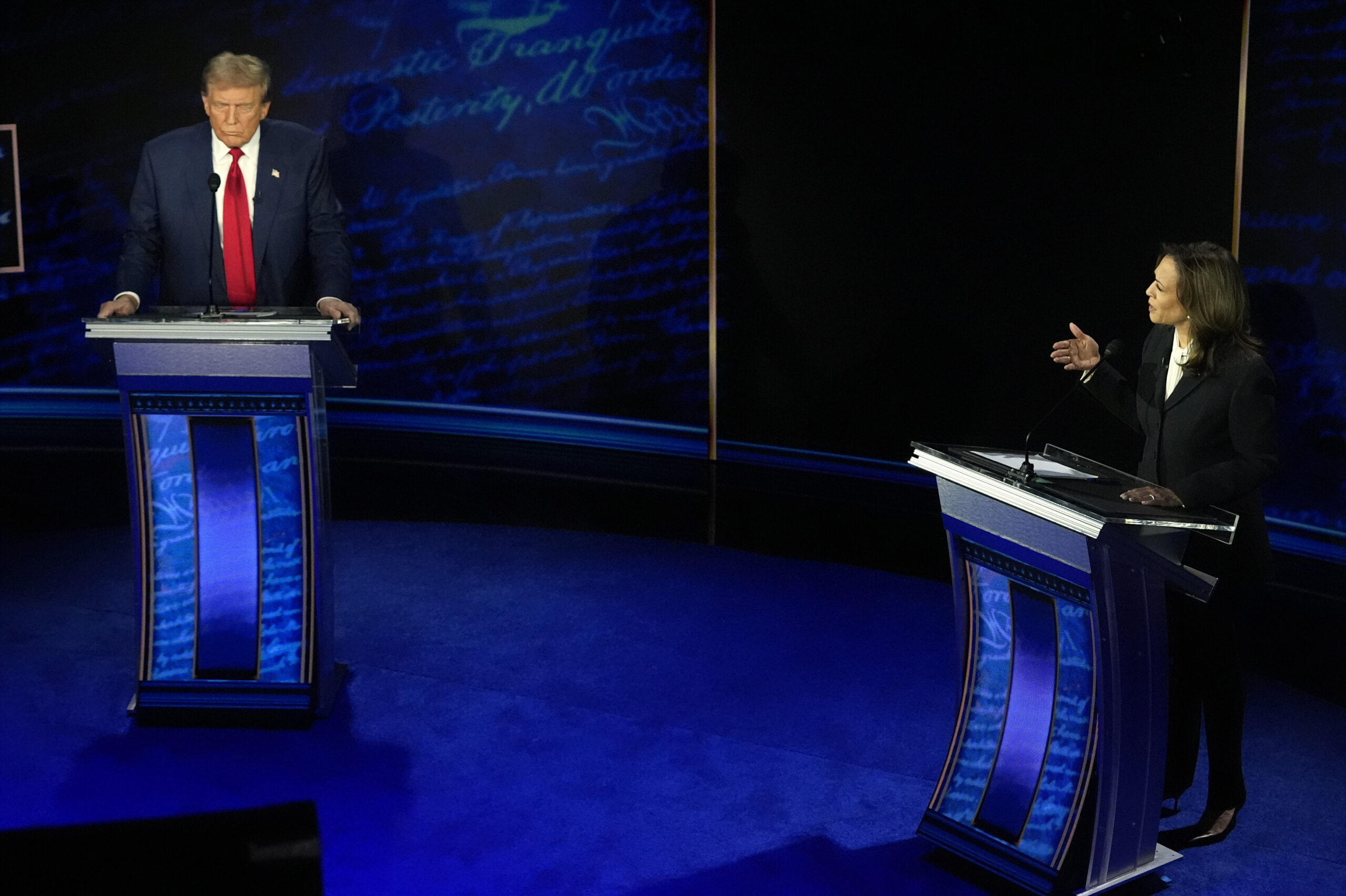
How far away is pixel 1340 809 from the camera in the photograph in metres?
3.20

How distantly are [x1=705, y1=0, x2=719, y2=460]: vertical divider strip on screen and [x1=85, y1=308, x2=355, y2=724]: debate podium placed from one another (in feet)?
7.55

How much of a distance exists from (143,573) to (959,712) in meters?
2.07

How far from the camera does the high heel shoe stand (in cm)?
296

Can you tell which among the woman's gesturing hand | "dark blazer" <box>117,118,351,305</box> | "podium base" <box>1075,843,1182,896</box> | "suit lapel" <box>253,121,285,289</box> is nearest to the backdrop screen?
"dark blazer" <box>117,118,351,305</box>

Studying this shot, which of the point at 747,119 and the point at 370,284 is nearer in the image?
the point at 747,119

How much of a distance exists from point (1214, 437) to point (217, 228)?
2556 millimetres

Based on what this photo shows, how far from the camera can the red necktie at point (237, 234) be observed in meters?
3.63

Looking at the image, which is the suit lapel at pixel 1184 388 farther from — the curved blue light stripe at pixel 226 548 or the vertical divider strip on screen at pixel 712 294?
the vertical divider strip on screen at pixel 712 294

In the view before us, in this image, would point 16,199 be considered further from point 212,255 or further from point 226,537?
point 226,537

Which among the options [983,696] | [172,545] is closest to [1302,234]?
[983,696]

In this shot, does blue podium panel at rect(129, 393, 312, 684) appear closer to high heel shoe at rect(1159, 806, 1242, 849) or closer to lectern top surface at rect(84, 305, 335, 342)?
lectern top surface at rect(84, 305, 335, 342)

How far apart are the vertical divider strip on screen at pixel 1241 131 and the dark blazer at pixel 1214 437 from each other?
1.17m

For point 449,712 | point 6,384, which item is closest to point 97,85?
point 6,384

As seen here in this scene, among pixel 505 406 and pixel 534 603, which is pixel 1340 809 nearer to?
pixel 534 603
